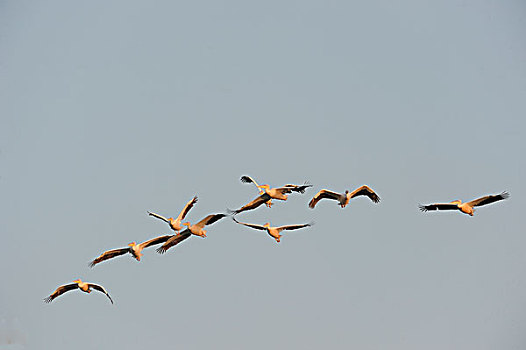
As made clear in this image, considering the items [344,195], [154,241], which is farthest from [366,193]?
[154,241]

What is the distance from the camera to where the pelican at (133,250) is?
66.8 meters

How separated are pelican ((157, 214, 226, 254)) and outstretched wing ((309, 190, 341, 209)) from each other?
318 inches

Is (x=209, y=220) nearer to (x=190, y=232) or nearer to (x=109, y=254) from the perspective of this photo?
(x=190, y=232)

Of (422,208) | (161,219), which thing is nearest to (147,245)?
(161,219)

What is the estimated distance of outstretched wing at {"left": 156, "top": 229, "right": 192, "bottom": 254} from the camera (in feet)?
224

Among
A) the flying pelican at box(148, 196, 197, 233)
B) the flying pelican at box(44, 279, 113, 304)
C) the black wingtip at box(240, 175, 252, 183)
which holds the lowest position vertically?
the flying pelican at box(44, 279, 113, 304)

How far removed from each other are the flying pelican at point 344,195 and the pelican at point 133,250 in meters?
11.7

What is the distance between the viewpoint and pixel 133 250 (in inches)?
2628

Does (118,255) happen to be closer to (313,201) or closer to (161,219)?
(161,219)

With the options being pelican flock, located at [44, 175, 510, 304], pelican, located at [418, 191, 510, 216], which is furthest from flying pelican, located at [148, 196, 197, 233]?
pelican, located at [418, 191, 510, 216]

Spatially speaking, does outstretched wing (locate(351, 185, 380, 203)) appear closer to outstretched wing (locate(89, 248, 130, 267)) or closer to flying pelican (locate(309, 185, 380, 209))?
flying pelican (locate(309, 185, 380, 209))

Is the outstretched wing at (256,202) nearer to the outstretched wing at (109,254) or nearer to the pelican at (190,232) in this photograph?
the pelican at (190,232)

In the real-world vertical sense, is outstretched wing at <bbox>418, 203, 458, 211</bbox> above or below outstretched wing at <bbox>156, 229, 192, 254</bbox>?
above

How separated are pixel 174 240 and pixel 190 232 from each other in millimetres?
1499
